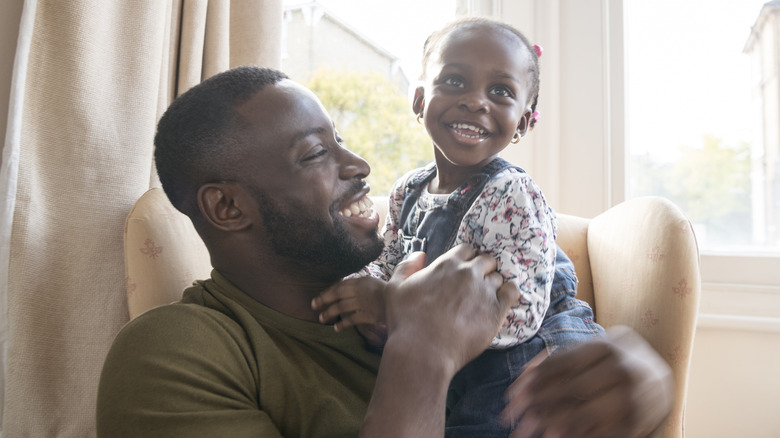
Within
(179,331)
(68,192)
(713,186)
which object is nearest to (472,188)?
(179,331)

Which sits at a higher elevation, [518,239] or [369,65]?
[369,65]

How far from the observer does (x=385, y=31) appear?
2.81 metres

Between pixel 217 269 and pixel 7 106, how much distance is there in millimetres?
714

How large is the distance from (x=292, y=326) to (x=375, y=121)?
1862mm

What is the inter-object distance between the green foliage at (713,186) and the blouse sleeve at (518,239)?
1.59 m

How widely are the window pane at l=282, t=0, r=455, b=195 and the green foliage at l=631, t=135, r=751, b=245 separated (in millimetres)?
1076


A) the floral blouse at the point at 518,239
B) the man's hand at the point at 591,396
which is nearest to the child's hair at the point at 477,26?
the floral blouse at the point at 518,239

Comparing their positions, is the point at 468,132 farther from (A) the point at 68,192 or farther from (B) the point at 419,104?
(A) the point at 68,192

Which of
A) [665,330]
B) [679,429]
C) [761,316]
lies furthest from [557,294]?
[761,316]

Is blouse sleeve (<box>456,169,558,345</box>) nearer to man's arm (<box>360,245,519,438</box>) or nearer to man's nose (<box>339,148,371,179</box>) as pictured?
man's arm (<box>360,245,519,438</box>)

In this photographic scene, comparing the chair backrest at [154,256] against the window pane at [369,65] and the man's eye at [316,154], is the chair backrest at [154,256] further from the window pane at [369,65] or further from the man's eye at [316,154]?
the window pane at [369,65]

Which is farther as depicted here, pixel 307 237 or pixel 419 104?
pixel 419 104

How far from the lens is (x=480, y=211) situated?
118 centimetres

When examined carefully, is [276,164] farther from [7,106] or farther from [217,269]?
[7,106]
